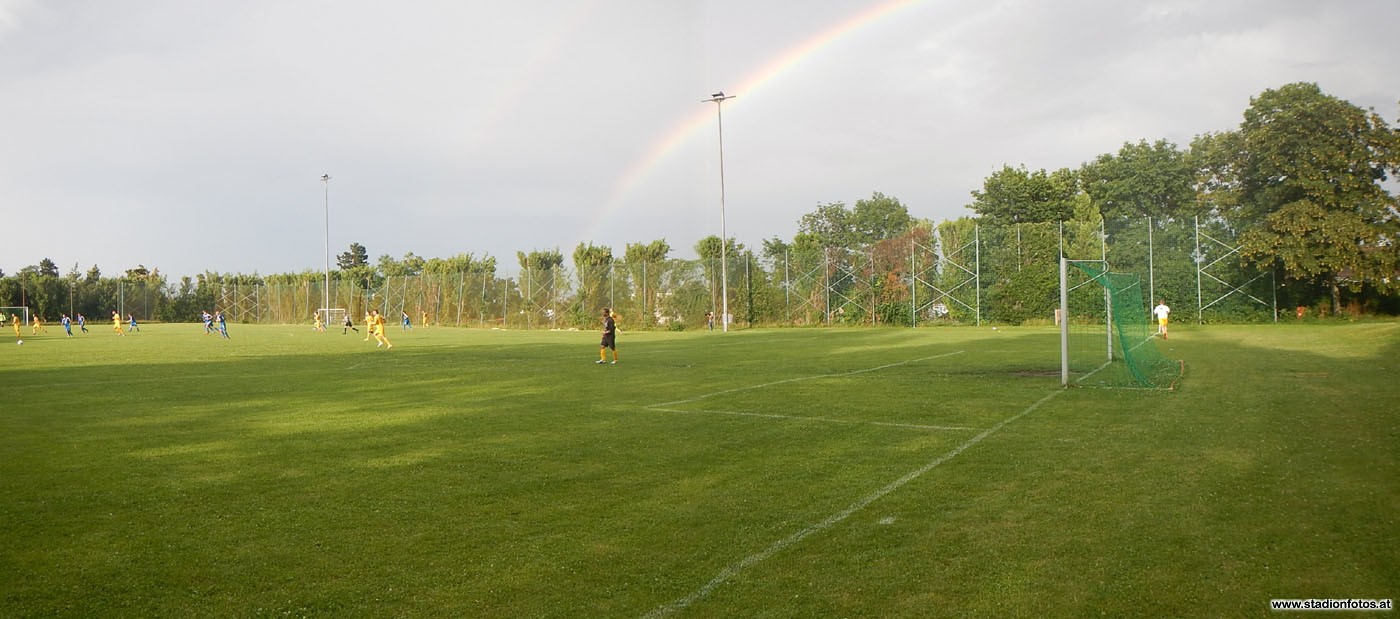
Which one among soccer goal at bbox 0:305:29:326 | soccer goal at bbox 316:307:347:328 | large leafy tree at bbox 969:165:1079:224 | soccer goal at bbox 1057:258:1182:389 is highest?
large leafy tree at bbox 969:165:1079:224

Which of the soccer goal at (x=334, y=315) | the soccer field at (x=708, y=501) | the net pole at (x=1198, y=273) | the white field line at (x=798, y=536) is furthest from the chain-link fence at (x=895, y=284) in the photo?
the white field line at (x=798, y=536)

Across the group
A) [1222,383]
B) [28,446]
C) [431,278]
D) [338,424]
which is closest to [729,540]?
[338,424]

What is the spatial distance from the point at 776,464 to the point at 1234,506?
13.3 ft

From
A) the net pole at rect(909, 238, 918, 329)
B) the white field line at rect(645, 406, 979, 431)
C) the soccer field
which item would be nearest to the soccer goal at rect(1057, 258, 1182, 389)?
the soccer field

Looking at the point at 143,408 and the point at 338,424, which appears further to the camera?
the point at 143,408

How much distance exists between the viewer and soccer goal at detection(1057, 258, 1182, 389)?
16047 millimetres

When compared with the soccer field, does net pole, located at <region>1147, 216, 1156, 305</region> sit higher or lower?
higher

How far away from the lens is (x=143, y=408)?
46.0 ft

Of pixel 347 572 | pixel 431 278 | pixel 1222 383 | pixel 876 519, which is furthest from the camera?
pixel 431 278

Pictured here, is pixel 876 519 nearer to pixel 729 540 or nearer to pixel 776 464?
pixel 729 540

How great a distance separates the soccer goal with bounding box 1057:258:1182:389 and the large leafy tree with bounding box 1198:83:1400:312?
882 centimetres

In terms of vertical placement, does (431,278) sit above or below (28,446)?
above

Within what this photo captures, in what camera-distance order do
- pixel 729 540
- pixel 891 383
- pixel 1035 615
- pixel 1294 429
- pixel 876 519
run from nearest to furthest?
pixel 1035 615 < pixel 729 540 < pixel 876 519 < pixel 1294 429 < pixel 891 383

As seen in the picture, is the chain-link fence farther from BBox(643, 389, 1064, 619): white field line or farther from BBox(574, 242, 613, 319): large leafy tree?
BBox(643, 389, 1064, 619): white field line
